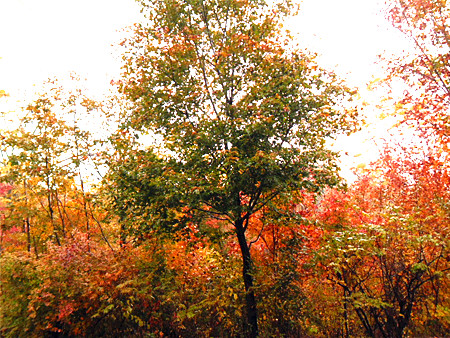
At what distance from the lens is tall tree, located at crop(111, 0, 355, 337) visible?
6109mm

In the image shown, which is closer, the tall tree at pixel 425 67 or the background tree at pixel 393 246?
the background tree at pixel 393 246

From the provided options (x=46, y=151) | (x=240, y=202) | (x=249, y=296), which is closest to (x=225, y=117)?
(x=240, y=202)

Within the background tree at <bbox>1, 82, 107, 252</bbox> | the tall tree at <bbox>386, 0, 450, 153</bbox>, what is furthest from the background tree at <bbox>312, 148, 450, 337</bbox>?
the background tree at <bbox>1, 82, 107, 252</bbox>

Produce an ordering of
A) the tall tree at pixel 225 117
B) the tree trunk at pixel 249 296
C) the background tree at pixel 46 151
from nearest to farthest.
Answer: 1. the tall tree at pixel 225 117
2. the tree trunk at pixel 249 296
3. the background tree at pixel 46 151

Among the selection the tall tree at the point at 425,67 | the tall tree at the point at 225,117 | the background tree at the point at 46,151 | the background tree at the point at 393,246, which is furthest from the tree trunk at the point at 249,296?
the background tree at the point at 46,151

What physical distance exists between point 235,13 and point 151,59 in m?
2.61

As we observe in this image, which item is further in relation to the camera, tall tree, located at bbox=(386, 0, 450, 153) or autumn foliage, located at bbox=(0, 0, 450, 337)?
tall tree, located at bbox=(386, 0, 450, 153)

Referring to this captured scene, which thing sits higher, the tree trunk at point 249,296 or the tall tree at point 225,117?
the tall tree at point 225,117

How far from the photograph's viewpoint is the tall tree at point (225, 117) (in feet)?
20.0

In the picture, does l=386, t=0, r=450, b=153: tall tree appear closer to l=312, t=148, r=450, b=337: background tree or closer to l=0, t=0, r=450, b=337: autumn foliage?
l=0, t=0, r=450, b=337: autumn foliage

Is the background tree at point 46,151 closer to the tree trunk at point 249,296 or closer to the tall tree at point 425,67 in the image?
the tree trunk at point 249,296

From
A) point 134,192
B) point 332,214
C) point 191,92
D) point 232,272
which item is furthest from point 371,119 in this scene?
point 134,192

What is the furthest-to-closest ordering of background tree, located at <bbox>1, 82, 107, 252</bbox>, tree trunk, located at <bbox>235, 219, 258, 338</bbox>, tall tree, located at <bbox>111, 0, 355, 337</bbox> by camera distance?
background tree, located at <bbox>1, 82, 107, 252</bbox>
tree trunk, located at <bbox>235, 219, 258, 338</bbox>
tall tree, located at <bbox>111, 0, 355, 337</bbox>

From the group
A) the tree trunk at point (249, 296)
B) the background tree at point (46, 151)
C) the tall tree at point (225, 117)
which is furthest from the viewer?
the background tree at point (46, 151)
